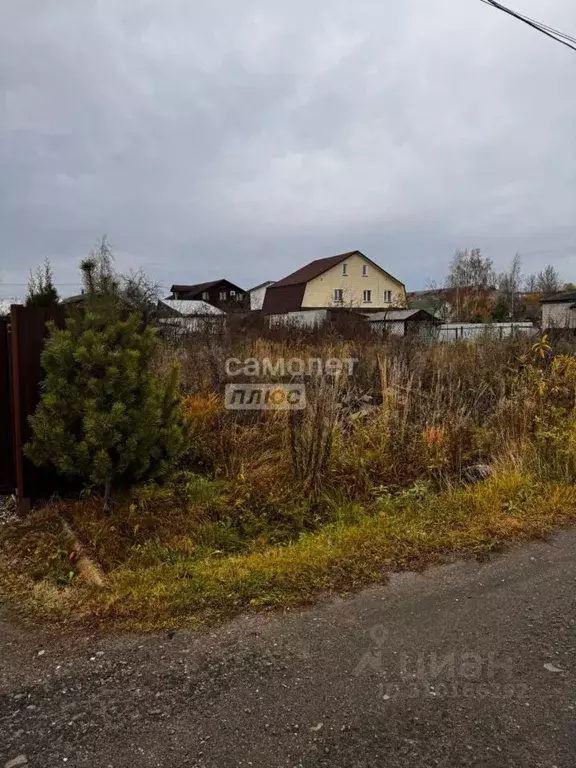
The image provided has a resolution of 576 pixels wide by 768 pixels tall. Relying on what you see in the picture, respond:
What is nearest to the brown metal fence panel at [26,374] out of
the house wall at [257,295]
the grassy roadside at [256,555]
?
the grassy roadside at [256,555]

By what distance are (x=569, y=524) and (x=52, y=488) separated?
4077 mm

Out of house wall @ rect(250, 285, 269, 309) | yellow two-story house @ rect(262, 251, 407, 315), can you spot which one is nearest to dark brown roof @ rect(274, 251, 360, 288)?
yellow two-story house @ rect(262, 251, 407, 315)

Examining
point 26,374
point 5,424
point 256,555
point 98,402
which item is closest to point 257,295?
point 5,424

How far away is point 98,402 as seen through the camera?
11.6 feet

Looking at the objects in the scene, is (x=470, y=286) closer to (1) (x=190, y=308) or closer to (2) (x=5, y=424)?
(1) (x=190, y=308)

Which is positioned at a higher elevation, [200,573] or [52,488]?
[52,488]

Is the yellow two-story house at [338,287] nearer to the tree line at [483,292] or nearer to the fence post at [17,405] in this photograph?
the tree line at [483,292]

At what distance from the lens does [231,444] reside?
5.29 metres

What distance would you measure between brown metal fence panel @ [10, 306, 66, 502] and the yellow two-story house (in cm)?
4554

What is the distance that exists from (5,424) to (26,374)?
2.01 ft

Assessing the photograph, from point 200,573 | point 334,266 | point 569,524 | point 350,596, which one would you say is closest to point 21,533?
point 200,573

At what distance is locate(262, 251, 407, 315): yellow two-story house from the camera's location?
51219mm

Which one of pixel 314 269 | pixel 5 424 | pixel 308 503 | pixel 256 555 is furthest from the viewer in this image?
pixel 314 269

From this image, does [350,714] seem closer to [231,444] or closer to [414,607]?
[414,607]
